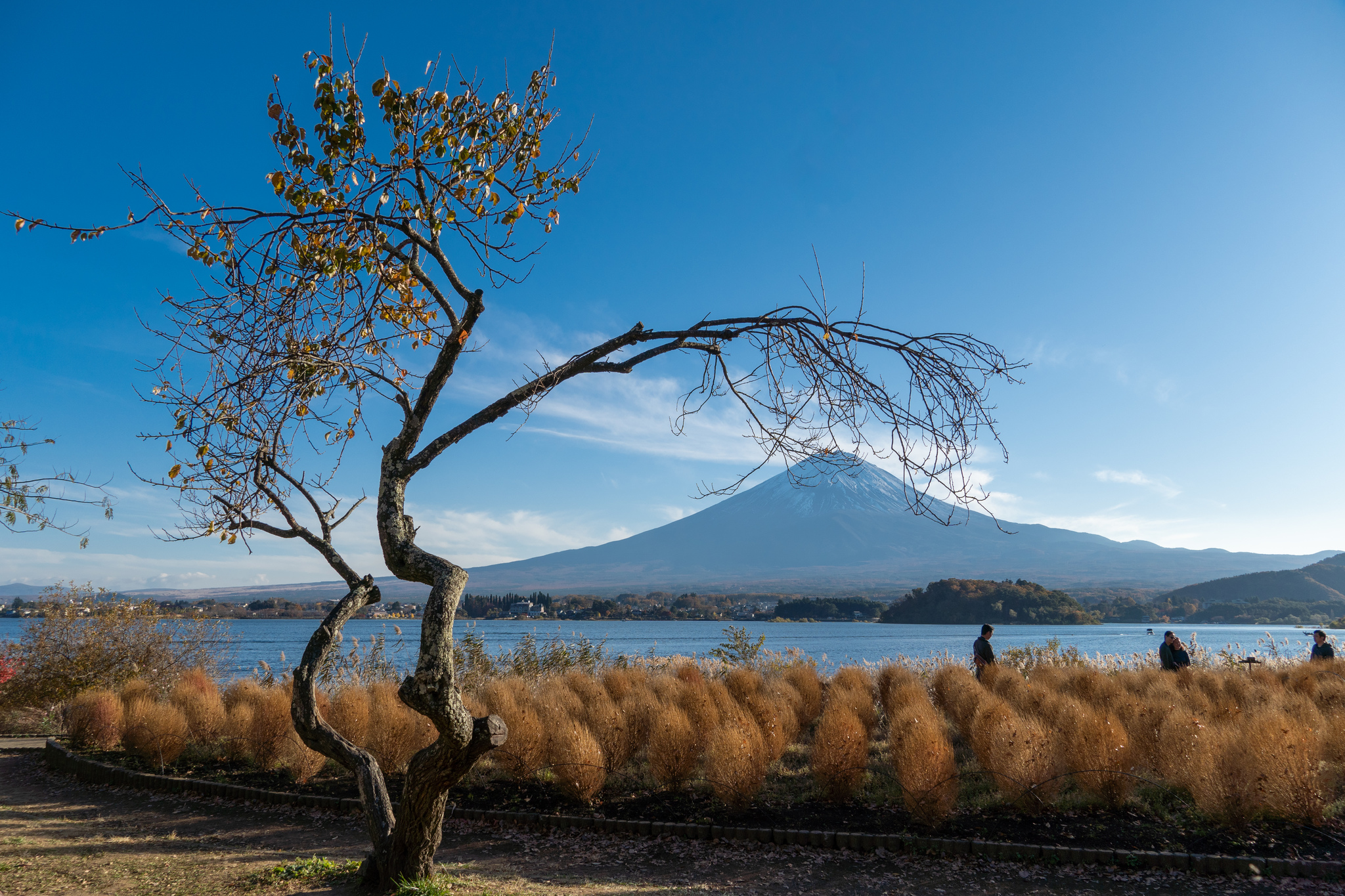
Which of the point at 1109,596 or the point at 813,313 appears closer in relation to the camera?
the point at 813,313

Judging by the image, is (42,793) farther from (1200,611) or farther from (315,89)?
(1200,611)

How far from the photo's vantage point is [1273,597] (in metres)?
85.6

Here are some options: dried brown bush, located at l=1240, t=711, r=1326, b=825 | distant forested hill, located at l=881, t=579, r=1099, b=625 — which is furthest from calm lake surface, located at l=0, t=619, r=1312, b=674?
dried brown bush, located at l=1240, t=711, r=1326, b=825

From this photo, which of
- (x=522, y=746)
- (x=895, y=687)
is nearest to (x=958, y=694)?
(x=895, y=687)

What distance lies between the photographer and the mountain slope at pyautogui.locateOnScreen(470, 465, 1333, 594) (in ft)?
418

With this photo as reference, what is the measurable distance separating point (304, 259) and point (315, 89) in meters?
0.85

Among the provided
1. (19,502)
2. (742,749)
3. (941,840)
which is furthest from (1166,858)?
(19,502)

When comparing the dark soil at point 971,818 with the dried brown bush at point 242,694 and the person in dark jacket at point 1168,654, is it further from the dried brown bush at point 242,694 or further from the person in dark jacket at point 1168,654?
the person in dark jacket at point 1168,654

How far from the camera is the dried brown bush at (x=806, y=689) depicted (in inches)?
371

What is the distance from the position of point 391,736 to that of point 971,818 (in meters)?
5.63

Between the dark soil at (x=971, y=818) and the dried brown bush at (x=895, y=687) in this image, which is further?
the dried brown bush at (x=895, y=687)

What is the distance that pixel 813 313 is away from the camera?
13.1ft

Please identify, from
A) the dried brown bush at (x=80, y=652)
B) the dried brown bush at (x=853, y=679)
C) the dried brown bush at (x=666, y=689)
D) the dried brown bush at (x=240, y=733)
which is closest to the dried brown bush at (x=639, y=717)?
the dried brown bush at (x=666, y=689)

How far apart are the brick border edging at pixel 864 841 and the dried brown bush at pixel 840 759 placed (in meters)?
0.78
